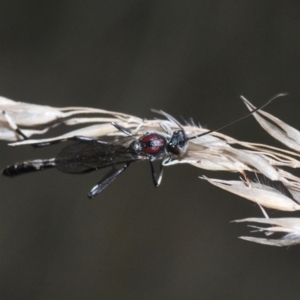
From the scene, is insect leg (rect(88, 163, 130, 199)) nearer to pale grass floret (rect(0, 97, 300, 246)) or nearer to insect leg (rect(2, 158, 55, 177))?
insect leg (rect(2, 158, 55, 177))

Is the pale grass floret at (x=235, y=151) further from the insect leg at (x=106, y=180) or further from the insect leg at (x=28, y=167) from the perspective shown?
the insect leg at (x=106, y=180)

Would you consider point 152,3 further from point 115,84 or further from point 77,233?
point 77,233

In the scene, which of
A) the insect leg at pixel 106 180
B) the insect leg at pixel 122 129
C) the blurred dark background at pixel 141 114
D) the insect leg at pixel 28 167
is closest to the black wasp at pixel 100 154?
the insect leg at pixel 28 167

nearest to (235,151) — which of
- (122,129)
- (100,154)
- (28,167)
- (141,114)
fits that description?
(122,129)

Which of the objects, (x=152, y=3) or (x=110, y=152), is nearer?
(x=110, y=152)

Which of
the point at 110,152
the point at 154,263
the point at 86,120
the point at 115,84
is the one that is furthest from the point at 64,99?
the point at 86,120
